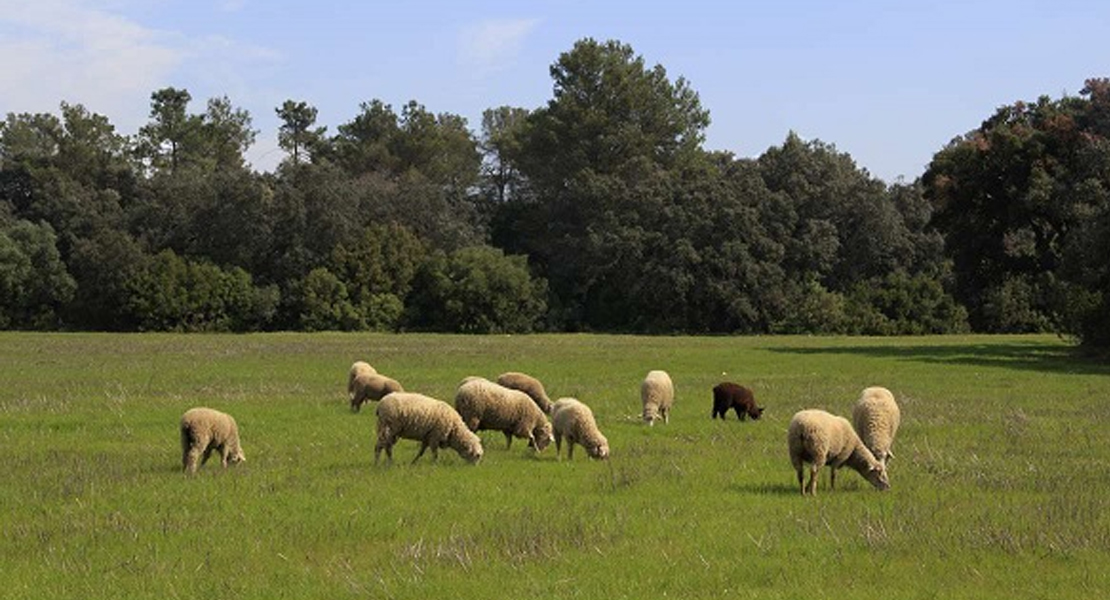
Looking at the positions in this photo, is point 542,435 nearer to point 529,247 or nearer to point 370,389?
point 370,389

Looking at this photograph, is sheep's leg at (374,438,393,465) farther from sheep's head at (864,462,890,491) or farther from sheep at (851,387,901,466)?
sheep at (851,387,901,466)

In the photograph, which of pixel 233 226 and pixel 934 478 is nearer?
pixel 934 478

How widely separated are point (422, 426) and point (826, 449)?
235 inches

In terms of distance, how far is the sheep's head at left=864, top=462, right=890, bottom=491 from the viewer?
15523 millimetres

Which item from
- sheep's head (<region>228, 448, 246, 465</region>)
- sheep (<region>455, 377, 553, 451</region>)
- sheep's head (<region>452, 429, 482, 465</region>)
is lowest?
sheep's head (<region>228, 448, 246, 465</region>)

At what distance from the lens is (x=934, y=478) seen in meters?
16.4

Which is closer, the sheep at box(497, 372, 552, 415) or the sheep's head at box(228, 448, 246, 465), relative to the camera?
the sheep's head at box(228, 448, 246, 465)

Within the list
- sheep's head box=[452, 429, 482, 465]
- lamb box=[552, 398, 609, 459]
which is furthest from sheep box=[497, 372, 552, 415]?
sheep's head box=[452, 429, 482, 465]

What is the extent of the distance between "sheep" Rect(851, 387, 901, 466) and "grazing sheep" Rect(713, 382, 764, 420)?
20.4 ft

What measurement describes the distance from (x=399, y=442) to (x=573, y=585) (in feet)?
34.9

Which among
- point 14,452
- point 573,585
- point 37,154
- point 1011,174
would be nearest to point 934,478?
point 573,585

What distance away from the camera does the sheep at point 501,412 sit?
19297 mm

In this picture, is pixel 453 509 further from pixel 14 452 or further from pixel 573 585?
pixel 14 452

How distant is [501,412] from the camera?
63.3 ft
